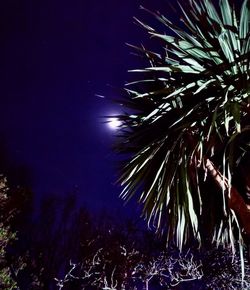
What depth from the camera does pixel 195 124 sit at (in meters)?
4.39

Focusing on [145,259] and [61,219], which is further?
[61,219]

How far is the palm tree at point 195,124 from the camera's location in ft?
13.0

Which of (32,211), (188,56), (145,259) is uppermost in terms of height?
(32,211)

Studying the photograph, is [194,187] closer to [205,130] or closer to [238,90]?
[205,130]

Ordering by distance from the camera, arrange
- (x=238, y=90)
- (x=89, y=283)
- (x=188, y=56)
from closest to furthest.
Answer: (x=238, y=90) < (x=188, y=56) < (x=89, y=283)

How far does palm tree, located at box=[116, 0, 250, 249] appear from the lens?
3.96m

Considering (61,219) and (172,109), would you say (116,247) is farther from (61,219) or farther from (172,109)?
(172,109)

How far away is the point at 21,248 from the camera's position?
51.2 ft

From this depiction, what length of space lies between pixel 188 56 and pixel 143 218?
7.77ft

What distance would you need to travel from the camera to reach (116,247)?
52.5ft

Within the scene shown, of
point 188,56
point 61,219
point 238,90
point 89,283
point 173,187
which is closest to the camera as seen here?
point 238,90

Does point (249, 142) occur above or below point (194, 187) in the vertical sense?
above

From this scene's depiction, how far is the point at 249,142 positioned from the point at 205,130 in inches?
42.5

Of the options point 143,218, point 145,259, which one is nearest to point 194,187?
point 143,218
